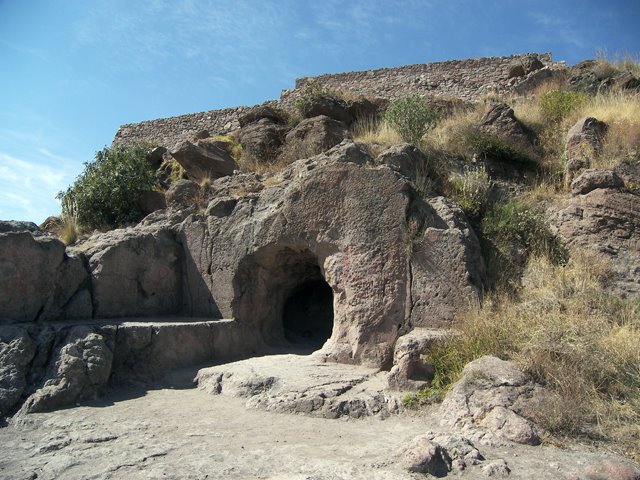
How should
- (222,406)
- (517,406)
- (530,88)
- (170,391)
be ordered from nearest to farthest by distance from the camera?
(517,406), (222,406), (170,391), (530,88)

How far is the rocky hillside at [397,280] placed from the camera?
4.93 meters

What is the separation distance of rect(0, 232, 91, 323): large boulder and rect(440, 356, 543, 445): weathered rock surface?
188 inches

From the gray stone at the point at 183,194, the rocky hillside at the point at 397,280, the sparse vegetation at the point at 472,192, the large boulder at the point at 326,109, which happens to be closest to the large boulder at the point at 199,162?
the gray stone at the point at 183,194

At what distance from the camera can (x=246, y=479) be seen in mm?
3623

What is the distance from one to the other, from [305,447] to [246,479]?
721mm

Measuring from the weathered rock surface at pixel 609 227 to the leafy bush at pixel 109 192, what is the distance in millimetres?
8646

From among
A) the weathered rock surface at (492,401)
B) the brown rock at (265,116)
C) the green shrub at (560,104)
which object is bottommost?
the weathered rock surface at (492,401)

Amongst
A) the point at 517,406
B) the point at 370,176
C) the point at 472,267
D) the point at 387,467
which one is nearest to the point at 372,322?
the point at 472,267

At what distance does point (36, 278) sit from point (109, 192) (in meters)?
5.67

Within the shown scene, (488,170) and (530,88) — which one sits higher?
(530,88)

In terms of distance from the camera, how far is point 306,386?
560cm

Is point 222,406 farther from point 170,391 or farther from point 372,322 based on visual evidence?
point 372,322

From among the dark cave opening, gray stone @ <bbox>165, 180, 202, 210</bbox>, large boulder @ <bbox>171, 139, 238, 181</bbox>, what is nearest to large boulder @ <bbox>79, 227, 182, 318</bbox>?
the dark cave opening

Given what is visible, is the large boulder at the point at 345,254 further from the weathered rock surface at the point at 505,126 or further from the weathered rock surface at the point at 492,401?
the weathered rock surface at the point at 505,126
